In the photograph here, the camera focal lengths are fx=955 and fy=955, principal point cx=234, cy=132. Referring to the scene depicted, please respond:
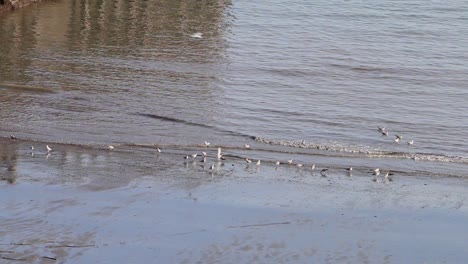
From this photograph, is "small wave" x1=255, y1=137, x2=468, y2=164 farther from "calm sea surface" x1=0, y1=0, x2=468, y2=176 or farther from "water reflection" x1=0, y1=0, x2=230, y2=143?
"water reflection" x1=0, y1=0, x2=230, y2=143

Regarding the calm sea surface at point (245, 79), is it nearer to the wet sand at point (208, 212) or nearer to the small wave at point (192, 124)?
the small wave at point (192, 124)

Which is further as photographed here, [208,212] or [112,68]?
[112,68]

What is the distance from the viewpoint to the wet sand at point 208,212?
36.2 feet

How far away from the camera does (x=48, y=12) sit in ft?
100

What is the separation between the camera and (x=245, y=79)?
23.2m

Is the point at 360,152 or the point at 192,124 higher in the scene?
the point at 192,124

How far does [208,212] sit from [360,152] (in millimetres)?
5298

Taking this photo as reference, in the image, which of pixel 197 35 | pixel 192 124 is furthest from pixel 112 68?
pixel 197 35

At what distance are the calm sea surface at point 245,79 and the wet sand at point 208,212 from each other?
1318 mm

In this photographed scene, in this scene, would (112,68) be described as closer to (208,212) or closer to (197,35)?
(197,35)

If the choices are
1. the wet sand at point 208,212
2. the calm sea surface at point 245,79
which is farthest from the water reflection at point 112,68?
the wet sand at point 208,212

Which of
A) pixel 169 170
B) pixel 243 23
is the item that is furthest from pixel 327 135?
pixel 243 23

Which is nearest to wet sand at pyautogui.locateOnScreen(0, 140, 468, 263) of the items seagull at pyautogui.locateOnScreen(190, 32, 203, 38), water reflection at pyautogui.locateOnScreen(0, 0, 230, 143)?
water reflection at pyautogui.locateOnScreen(0, 0, 230, 143)

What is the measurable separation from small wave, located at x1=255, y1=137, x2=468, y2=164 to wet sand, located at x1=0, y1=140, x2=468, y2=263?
4.25 feet
